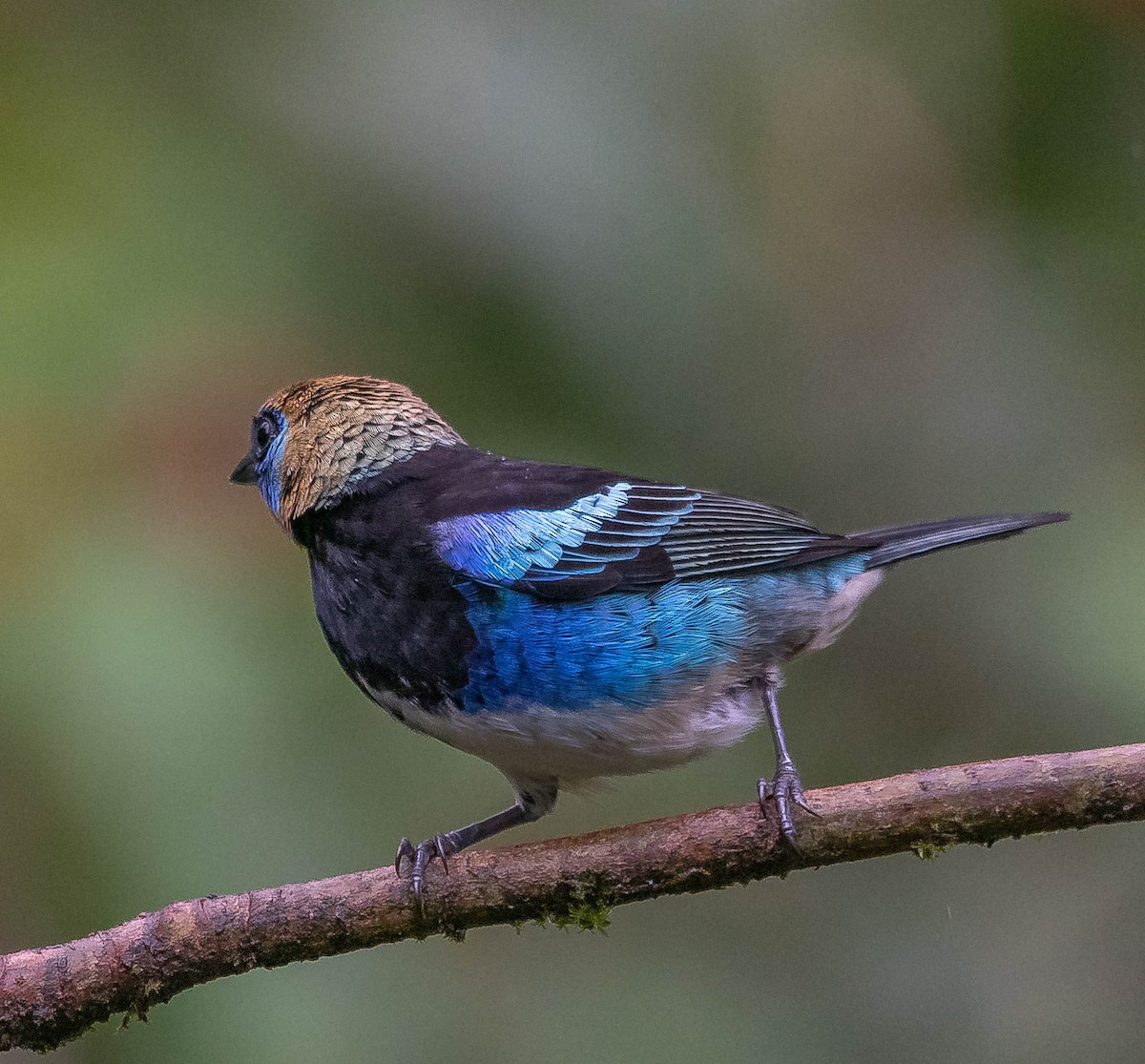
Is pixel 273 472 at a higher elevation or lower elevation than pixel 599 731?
higher

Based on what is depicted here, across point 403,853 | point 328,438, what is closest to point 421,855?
point 403,853

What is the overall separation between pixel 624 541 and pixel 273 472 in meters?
1.31

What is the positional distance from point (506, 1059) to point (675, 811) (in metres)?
1.07

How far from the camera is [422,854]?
3451 millimetres

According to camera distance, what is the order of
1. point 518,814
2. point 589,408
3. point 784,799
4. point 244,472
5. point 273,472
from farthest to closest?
point 589,408 → point 244,472 → point 273,472 → point 518,814 → point 784,799

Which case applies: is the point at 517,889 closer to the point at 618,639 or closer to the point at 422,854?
the point at 422,854

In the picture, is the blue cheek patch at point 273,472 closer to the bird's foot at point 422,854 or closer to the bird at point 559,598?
the bird at point 559,598

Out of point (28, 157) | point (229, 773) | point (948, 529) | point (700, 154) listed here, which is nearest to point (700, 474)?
point (700, 154)

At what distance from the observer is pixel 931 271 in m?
6.05

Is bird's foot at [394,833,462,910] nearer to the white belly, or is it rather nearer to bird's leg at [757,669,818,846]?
the white belly

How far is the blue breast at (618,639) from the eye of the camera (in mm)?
3641

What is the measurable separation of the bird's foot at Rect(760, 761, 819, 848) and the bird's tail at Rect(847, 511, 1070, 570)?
1.08 meters

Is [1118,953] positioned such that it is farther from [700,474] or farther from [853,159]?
[853,159]

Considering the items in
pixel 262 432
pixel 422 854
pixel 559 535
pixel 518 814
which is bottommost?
pixel 518 814
